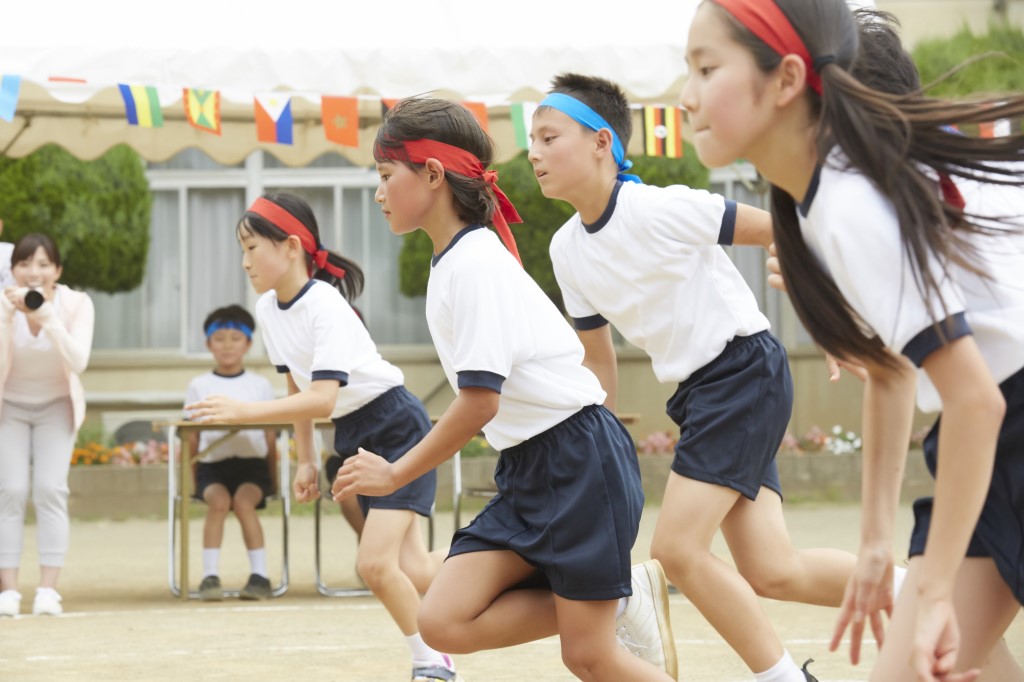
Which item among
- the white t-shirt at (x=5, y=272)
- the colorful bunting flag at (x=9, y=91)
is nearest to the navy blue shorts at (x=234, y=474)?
the white t-shirt at (x=5, y=272)

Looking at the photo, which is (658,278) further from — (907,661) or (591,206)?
(907,661)

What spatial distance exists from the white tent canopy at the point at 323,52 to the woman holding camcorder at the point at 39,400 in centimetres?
153

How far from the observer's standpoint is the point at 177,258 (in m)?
14.6

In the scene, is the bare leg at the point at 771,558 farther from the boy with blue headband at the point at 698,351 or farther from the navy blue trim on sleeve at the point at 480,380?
the navy blue trim on sleeve at the point at 480,380

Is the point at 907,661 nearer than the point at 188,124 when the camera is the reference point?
Yes

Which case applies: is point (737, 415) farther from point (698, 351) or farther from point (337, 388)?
point (337, 388)

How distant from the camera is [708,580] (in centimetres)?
355

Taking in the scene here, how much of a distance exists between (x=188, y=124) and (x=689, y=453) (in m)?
5.79

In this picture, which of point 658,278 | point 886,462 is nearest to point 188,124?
point 658,278

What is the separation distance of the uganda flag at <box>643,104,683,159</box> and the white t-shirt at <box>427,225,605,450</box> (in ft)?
15.7

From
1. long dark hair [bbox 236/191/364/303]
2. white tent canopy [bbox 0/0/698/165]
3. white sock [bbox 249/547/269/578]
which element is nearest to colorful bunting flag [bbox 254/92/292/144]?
white tent canopy [bbox 0/0/698/165]

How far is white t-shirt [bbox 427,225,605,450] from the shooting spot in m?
3.16

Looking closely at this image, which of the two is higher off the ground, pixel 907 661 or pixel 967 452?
pixel 967 452

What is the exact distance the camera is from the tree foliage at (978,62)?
471 inches
